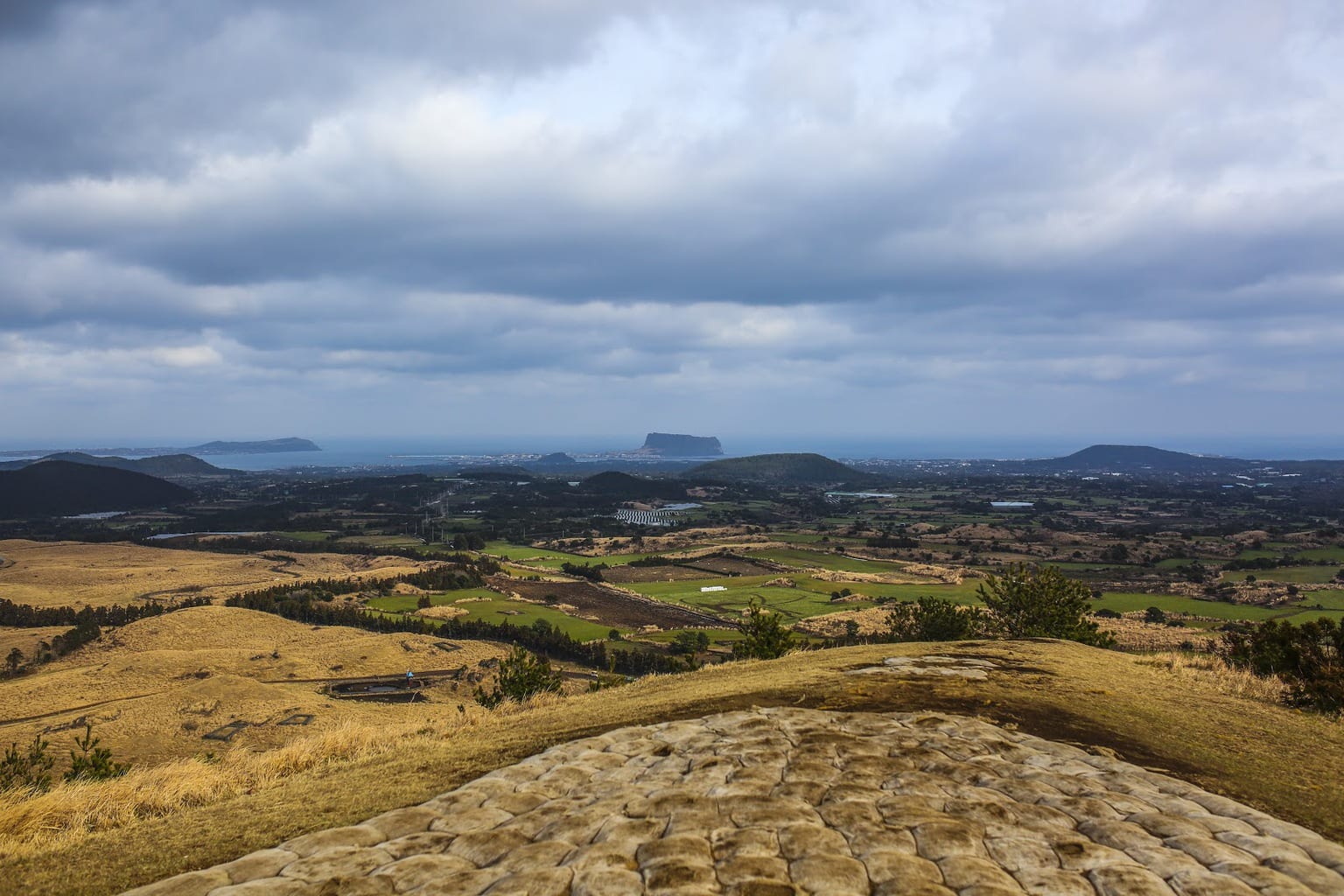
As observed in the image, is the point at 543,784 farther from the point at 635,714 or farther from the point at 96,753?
the point at 96,753

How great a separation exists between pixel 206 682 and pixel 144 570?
10427 centimetres

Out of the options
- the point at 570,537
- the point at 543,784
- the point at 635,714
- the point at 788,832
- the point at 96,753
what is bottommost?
the point at 570,537

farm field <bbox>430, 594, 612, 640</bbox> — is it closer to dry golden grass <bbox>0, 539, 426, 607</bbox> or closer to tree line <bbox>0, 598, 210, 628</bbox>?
dry golden grass <bbox>0, 539, 426, 607</bbox>

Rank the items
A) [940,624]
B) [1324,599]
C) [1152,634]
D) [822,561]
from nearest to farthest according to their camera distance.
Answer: [940,624] → [1152,634] → [1324,599] → [822,561]

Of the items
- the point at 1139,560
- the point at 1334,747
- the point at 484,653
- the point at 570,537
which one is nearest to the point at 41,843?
the point at 1334,747

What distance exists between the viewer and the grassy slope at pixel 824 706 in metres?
9.26

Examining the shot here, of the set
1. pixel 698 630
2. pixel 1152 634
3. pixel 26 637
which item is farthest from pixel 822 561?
pixel 26 637

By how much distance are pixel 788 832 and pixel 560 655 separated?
253 feet

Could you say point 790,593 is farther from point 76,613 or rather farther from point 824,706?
point 76,613

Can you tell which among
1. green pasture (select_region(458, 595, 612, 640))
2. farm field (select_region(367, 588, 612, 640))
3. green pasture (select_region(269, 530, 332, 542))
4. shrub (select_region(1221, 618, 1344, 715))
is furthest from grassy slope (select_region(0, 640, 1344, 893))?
green pasture (select_region(269, 530, 332, 542))

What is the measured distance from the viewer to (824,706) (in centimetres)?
1491

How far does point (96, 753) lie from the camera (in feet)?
87.0

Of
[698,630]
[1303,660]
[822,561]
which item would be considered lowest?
[822,561]

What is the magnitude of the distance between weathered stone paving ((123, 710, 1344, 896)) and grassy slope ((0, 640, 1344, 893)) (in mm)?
1209
